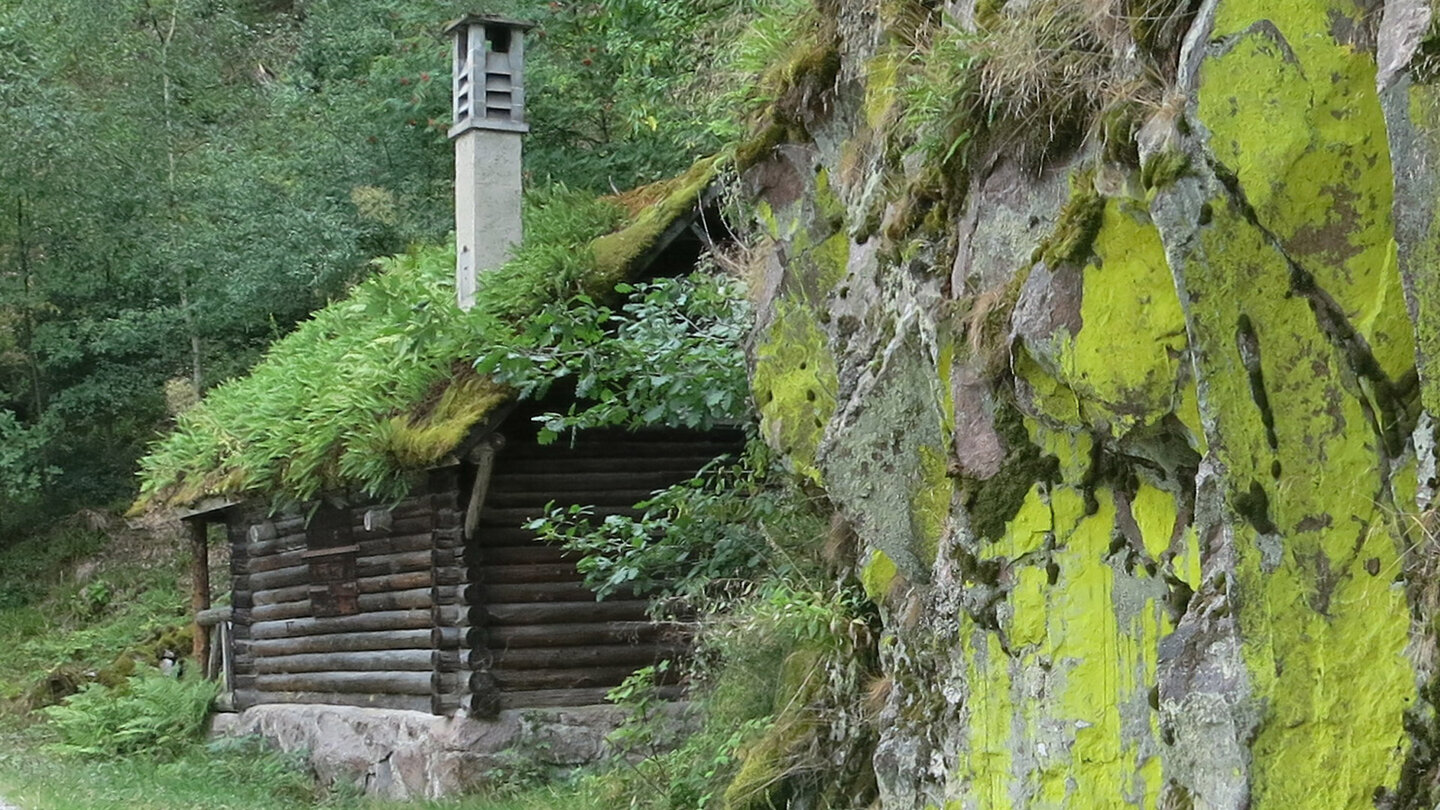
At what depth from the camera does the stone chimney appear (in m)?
12.1

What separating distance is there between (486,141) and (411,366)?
225 cm

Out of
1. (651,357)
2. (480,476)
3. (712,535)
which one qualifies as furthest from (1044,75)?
(480,476)

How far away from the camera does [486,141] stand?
12.5 m

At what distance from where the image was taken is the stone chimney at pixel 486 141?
12.1m

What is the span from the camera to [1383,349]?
12.6ft

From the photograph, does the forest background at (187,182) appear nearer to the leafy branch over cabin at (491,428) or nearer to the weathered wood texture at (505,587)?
the leafy branch over cabin at (491,428)

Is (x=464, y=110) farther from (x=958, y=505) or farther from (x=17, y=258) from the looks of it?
(x=17, y=258)

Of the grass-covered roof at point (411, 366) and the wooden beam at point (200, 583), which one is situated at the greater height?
the grass-covered roof at point (411, 366)

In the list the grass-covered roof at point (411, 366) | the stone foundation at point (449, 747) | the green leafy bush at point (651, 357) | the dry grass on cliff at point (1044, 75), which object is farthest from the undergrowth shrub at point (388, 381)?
the dry grass on cliff at point (1044, 75)

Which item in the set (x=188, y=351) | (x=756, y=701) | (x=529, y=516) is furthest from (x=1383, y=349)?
(x=188, y=351)

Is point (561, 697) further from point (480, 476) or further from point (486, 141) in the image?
point (486, 141)

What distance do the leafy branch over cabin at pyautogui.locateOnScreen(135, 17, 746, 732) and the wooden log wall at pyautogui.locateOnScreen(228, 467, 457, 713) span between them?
3 cm

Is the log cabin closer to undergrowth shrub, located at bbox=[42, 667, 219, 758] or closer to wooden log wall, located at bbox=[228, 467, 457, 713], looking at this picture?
wooden log wall, located at bbox=[228, 467, 457, 713]

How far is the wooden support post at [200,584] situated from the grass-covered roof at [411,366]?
96.6 inches
